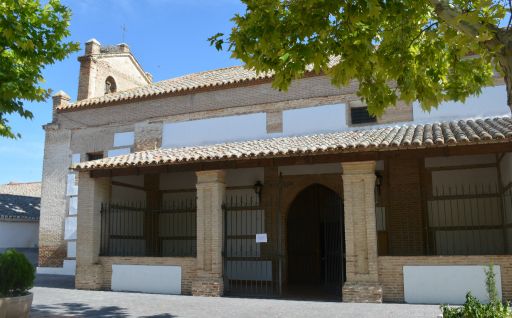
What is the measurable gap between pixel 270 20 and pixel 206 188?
5848mm

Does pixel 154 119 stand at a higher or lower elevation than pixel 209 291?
higher

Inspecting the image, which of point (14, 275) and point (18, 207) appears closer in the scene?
point (14, 275)

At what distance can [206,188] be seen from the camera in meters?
12.0

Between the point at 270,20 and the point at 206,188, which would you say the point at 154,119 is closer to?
the point at 206,188

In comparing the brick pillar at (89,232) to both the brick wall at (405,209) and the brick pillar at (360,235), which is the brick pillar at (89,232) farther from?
the brick wall at (405,209)

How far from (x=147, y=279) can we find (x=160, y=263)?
53 cm

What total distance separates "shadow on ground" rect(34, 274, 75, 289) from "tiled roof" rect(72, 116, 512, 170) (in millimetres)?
3239

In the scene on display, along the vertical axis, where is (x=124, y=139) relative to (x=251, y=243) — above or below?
above

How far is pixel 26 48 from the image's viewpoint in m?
8.17

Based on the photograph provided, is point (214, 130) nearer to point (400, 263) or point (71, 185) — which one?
point (71, 185)

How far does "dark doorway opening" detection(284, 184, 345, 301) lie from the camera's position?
14641mm

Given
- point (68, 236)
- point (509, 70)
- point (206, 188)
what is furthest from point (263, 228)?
point (509, 70)

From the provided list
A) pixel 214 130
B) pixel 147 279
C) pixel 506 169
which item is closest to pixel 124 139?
pixel 214 130

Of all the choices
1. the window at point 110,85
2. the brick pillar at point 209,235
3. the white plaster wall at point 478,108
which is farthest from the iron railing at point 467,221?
the window at point 110,85
